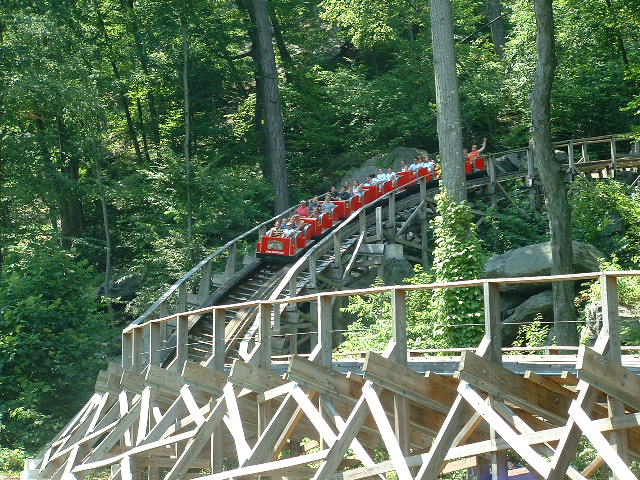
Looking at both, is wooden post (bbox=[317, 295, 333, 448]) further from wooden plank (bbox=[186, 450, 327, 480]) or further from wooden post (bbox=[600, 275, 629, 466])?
wooden post (bbox=[600, 275, 629, 466])

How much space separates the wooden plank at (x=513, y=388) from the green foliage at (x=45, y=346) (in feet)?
43.6

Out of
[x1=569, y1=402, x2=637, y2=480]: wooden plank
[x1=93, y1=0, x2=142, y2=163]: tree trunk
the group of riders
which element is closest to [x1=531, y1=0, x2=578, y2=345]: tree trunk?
the group of riders

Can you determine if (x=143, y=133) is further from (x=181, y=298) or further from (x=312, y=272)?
(x=312, y=272)

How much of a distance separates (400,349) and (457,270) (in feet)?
31.6

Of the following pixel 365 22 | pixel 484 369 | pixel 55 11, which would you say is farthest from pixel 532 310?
pixel 55 11

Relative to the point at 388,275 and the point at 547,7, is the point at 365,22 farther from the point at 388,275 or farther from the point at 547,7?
the point at 547,7

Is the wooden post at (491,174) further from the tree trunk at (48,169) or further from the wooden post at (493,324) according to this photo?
the wooden post at (493,324)

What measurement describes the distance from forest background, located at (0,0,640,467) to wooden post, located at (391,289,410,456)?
41.4 ft

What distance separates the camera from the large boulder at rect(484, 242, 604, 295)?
19703 millimetres

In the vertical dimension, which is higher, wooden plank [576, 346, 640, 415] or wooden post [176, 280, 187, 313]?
wooden post [176, 280, 187, 313]

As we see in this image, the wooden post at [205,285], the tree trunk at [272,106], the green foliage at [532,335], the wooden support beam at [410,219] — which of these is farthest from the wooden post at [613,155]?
the wooden post at [205,285]

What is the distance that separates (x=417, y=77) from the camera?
35188 mm

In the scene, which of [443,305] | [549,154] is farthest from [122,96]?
[549,154]

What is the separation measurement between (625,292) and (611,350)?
9.86 m
